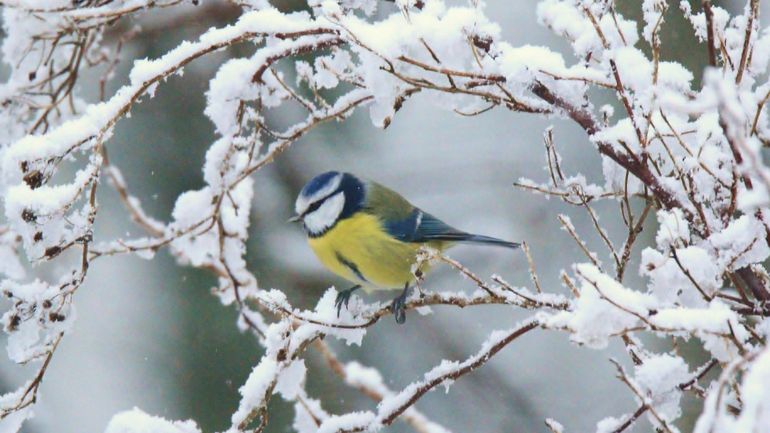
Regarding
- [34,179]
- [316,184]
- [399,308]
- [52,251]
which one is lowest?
[316,184]

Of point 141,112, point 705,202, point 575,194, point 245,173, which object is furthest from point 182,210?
point 141,112

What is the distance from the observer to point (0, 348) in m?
7.14

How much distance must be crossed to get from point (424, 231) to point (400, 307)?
1.03 meters

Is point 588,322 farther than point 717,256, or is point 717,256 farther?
point 717,256

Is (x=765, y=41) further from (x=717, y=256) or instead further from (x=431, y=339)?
(x=431, y=339)

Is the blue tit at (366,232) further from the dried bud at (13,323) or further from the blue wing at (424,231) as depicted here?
the dried bud at (13,323)

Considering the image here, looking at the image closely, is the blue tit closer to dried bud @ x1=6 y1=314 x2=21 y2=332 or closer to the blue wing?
the blue wing

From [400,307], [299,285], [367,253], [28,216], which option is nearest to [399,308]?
[400,307]

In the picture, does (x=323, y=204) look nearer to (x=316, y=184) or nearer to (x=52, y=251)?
(x=316, y=184)

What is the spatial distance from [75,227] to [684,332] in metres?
1.48

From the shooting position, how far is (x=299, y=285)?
5.95m

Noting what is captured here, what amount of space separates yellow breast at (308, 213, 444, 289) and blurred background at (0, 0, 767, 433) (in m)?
2.18

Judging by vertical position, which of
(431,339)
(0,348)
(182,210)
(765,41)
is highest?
(765,41)

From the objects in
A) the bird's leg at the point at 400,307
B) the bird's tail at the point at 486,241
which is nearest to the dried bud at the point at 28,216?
the bird's leg at the point at 400,307
